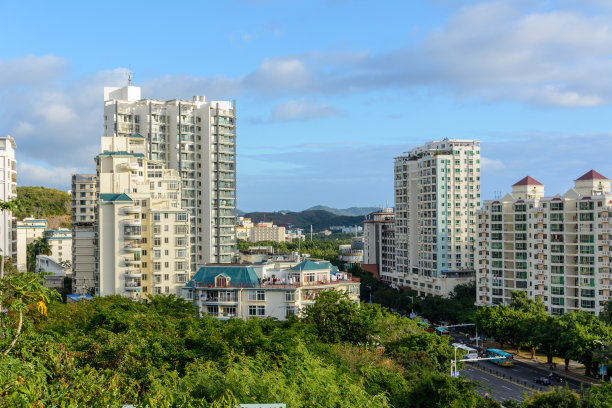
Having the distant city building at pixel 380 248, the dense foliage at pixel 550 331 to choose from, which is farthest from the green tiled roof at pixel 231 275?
the distant city building at pixel 380 248

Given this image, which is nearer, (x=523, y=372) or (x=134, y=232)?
(x=523, y=372)

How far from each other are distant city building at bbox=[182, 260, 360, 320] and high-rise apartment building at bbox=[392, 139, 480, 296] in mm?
35071

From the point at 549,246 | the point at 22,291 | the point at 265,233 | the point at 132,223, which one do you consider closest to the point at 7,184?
the point at 132,223

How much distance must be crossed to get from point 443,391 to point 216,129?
50.2 metres

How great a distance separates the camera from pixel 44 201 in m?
112

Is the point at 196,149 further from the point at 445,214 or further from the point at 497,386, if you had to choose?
the point at 497,386

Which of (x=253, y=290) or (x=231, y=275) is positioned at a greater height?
(x=231, y=275)

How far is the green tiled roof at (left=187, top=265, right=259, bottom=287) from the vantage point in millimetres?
43656

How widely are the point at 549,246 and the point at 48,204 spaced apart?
86.4 metres

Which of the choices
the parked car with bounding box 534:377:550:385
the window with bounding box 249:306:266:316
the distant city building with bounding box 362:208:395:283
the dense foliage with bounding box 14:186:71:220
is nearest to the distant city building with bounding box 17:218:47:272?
the dense foliage with bounding box 14:186:71:220

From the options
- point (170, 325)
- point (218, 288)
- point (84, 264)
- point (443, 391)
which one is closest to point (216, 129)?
point (84, 264)

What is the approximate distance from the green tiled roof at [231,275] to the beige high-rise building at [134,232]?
29.4 feet

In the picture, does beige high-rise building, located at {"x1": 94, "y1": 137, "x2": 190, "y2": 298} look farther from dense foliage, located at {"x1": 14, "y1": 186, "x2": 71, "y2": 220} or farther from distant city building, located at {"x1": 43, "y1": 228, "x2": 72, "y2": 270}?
dense foliage, located at {"x1": 14, "y1": 186, "x2": 71, "y2": 220}

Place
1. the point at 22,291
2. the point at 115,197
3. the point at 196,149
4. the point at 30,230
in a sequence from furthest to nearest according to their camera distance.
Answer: the point at 30,230 → the point at 196,149 → the point at 115,197 → the point at 22,291
